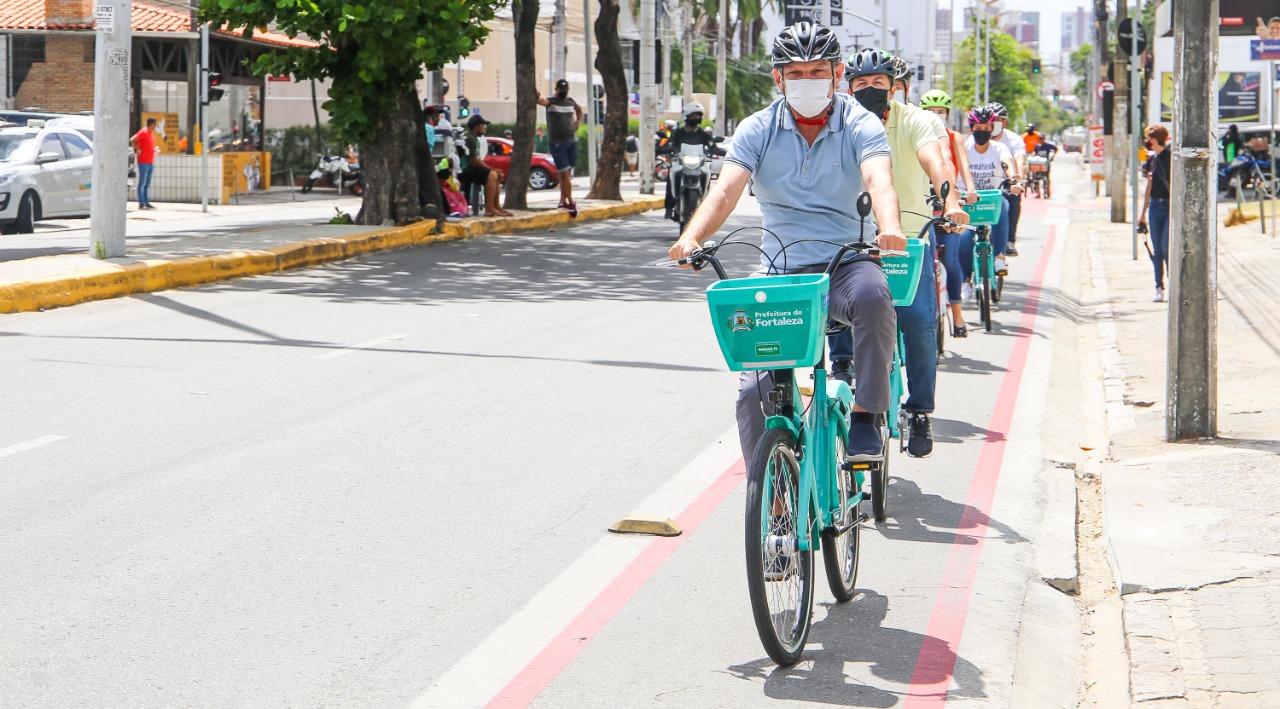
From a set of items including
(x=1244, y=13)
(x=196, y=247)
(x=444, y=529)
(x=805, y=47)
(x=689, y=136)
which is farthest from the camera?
(x=1244, y=13)

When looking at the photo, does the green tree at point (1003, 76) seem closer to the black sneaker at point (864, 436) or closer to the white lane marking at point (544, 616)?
the white lane marking at point (544, 616)

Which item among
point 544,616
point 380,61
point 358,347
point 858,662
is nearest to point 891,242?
point 858,662

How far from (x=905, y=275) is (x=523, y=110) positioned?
69.3ft

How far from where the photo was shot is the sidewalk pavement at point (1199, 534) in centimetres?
485

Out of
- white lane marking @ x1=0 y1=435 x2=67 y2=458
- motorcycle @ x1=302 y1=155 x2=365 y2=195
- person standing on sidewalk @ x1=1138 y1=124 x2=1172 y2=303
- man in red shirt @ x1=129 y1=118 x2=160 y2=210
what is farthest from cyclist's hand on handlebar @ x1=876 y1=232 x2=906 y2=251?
motorcycle @ x1=302 y1=155 x2=365 y2=195

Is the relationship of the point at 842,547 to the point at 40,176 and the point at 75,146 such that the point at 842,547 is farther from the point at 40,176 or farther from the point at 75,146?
the point at 75,146

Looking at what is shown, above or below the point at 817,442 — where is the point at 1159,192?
above

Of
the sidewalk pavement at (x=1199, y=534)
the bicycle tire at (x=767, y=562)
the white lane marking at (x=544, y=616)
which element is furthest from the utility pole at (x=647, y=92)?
the bicycle tire at (x=767, y=562)

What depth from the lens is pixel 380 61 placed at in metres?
19.6

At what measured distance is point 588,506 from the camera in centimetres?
675

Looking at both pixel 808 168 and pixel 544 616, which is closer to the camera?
pixel 544 616

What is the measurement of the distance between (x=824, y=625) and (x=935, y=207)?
3.81 meters

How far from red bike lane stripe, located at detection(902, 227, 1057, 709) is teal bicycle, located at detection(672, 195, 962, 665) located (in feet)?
1.30

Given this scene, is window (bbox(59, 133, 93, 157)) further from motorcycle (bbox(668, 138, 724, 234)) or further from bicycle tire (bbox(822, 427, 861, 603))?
bicycle tire (bbox(822, 427, 861, 603))
